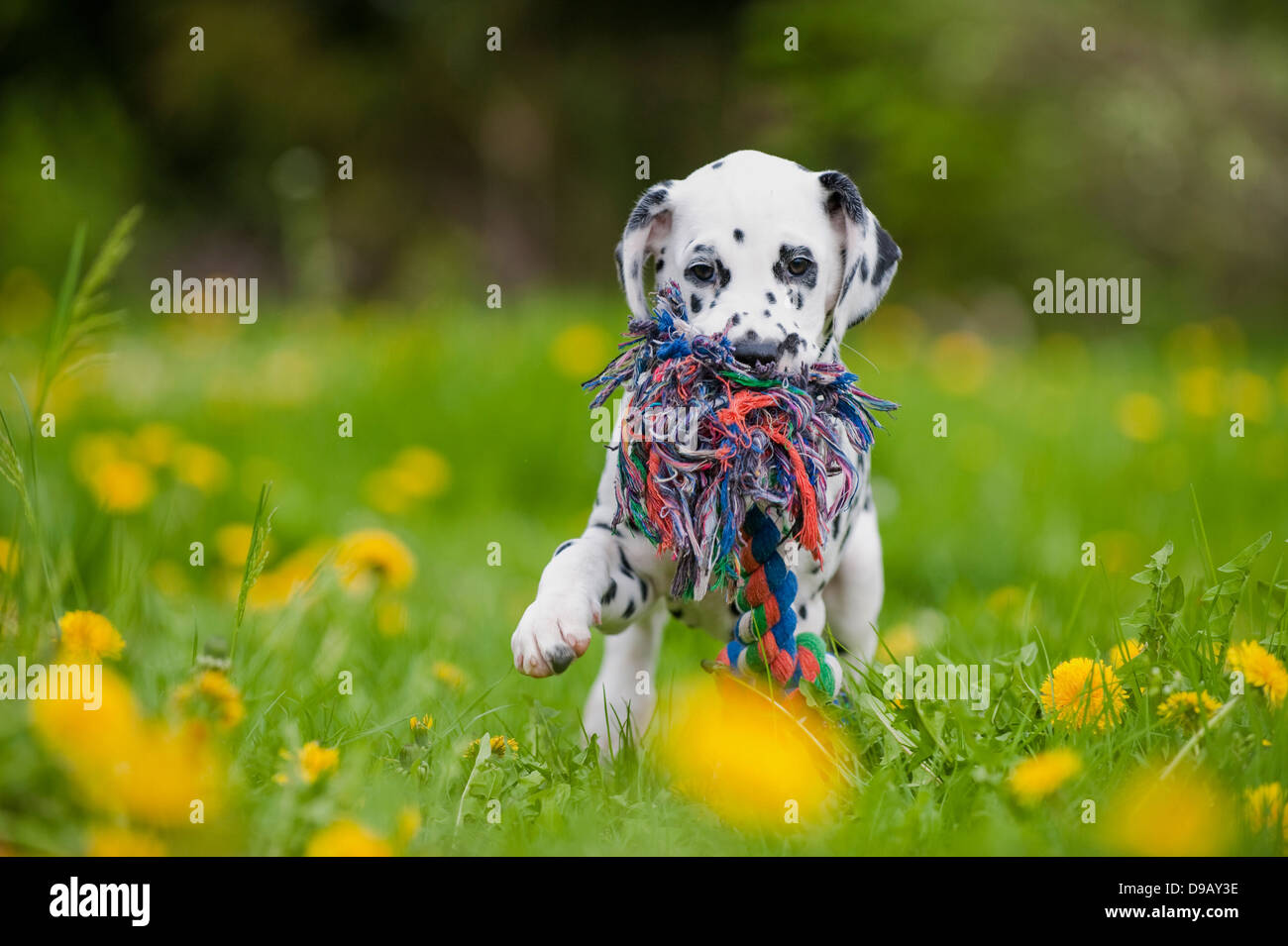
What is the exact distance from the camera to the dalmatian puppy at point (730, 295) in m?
2.15

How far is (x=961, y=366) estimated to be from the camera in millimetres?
6375

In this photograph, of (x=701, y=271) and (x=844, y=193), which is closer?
(x=701, y=271)

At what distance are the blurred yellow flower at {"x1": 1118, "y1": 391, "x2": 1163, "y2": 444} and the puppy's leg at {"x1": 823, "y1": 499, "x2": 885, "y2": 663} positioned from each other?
2.80 metres

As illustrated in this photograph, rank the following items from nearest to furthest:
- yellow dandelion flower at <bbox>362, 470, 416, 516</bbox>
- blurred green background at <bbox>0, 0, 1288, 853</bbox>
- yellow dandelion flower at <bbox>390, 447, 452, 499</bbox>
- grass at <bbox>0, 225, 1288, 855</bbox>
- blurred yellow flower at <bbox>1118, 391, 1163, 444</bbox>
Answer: grass at <bbox>0, 225, 1288, 855</bbox>, blurred green background at <bbox>0, 0, 1288, 853</bbox>, yellow dandelion flower at <bbox>390, 447, 452, 499</bbox>, yellow dandelion flower at <bbox>362, 470, 416, 516</bbox>, blurred yellow flower at <bbox>1118, 391, 1163, 444</bbox>

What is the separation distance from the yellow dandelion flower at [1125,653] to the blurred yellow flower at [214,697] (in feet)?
5.12

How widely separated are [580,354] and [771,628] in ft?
11.0

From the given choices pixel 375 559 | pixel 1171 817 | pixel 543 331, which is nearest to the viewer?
pixel 1171 817

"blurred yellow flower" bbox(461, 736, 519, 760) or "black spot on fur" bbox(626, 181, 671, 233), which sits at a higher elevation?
"black spot on fur" bbox(626, 181, 671, 233)

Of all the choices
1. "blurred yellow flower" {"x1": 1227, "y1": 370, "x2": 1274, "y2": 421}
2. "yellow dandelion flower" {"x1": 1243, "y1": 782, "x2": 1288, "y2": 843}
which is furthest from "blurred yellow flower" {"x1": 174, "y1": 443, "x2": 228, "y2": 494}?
"blurred yellow flower" {"x1": 1227, "y1": 370, "x2": 1274, "y2": 421}

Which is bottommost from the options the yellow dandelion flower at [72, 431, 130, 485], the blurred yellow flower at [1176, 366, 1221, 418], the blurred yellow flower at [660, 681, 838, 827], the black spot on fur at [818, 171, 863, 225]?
the blurred yellow flower at [660, 681, 838, 827]

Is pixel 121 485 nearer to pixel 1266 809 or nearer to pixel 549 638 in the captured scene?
pixel 549 638

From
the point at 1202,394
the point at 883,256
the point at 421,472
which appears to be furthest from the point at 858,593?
the point at 1202,394

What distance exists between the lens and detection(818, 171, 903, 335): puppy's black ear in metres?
2.41

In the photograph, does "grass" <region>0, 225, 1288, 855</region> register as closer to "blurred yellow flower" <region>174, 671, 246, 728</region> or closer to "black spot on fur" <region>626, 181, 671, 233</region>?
"blurred yellow flower" <region>174, 671, 246, 728</region>
